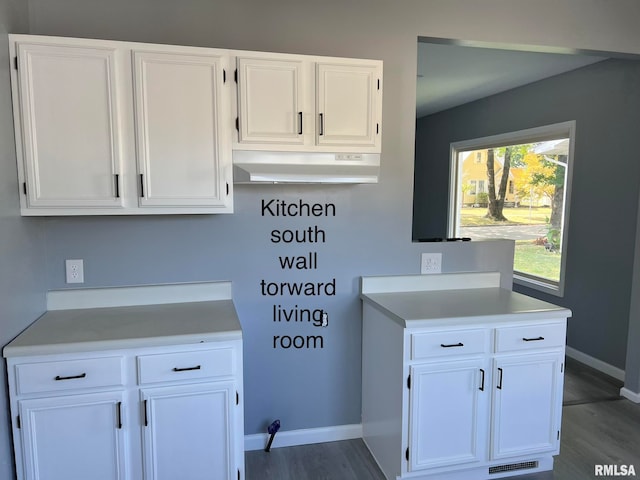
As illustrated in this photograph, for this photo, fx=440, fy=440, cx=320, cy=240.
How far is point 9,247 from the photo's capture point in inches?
70.8

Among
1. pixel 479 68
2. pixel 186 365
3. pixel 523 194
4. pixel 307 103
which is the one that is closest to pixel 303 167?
pixel 307 103

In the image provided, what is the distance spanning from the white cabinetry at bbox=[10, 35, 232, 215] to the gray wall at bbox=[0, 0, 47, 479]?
57 mm

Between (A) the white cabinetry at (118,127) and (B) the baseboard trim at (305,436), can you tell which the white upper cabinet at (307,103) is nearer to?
(A) the white cabinetry at (118,127)

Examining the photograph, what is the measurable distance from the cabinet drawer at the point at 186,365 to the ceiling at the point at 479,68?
2468mm

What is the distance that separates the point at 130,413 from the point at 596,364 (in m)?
3.66

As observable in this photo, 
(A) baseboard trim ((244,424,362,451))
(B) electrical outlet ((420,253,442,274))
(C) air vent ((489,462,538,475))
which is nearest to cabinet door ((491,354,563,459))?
(C) air vent ((489,462,538,475))

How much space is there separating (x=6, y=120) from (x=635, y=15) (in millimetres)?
3516

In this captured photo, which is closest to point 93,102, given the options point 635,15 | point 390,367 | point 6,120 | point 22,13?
point 6,120

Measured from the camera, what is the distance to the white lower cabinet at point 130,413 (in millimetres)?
1731

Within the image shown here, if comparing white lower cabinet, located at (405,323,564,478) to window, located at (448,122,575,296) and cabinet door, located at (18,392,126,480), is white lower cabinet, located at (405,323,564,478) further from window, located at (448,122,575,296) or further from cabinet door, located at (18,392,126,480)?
window, located at (448,122,575,296)

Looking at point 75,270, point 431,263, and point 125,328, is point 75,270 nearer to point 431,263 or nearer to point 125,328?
point 125,328

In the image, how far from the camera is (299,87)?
2127 mm

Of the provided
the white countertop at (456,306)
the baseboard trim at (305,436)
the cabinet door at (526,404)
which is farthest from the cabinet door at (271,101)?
the baseboard trim at (305,436)

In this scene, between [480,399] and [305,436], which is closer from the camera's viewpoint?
[480,399]
